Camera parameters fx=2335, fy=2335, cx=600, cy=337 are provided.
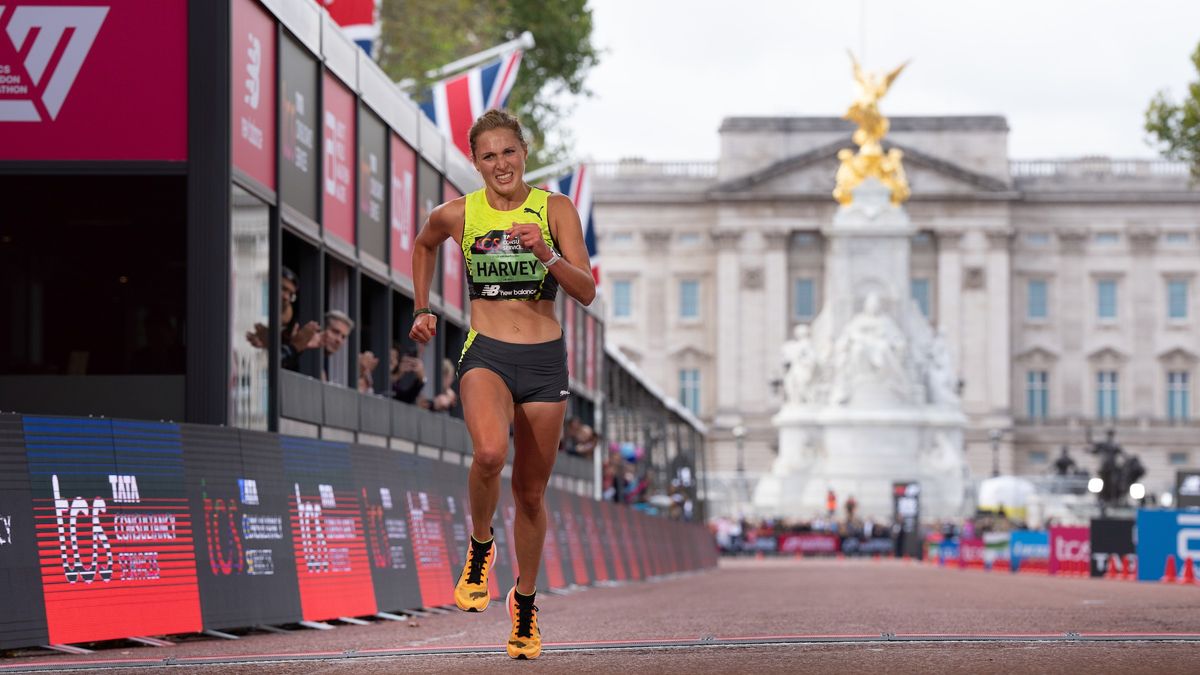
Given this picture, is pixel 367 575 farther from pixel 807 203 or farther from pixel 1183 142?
pixel 807 203

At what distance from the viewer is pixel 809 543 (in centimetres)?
7675

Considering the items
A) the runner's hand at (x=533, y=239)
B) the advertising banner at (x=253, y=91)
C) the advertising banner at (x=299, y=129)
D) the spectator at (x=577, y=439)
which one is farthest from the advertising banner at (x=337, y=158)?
the spectator at (x=577, y=439)

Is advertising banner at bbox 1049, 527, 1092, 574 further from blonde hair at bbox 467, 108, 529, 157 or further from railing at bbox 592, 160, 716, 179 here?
railing at bbox 592, 160, 716, 179

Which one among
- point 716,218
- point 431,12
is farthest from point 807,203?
point 431,12

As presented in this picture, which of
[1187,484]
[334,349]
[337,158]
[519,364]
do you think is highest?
[337,158]

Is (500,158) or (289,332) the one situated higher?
(500,158)

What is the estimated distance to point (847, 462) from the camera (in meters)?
79.0

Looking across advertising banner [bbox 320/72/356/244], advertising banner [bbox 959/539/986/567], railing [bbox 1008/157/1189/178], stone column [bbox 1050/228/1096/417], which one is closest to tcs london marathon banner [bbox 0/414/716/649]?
advertising banner [bbox 320/72/356/244]

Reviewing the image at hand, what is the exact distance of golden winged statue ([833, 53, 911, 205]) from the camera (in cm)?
8200

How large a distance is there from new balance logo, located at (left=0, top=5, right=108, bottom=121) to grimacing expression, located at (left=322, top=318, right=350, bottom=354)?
13.8ft

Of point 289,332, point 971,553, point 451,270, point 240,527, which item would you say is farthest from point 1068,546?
point 240,527

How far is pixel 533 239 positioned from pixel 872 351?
68.8 metres

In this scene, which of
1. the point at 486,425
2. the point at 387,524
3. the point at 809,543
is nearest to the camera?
the point at 486,425

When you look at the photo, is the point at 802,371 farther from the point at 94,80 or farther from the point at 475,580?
the point at 475,580
